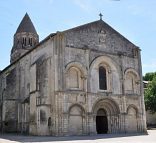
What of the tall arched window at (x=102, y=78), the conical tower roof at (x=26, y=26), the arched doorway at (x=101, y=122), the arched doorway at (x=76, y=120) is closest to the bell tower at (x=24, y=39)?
the conical tower roof at (x=26, y=26)

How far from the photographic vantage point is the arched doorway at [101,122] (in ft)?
97.3

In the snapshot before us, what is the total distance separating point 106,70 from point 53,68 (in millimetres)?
6533

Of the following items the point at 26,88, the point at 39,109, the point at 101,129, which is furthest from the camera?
the point at 26,88

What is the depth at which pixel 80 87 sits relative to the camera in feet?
91.2

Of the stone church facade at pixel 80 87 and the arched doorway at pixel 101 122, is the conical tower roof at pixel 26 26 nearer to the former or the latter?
the stone church facade at pixel 80 87

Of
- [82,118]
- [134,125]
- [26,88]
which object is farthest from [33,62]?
[134,125]

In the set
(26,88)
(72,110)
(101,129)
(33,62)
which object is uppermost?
(33,62)

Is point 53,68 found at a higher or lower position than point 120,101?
higher

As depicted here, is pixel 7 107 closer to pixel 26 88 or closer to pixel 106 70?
pixel 26 88

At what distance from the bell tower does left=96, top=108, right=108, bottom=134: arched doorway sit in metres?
22.0

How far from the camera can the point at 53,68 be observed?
26812 mm

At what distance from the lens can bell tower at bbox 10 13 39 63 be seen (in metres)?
48.0

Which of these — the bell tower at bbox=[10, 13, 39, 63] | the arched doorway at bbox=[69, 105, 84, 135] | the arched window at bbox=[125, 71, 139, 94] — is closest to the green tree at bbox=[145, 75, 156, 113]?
the arched window at bbox=[125, 71, 139, 94]

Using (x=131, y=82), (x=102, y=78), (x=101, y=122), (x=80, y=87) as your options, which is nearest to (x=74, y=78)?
(x=80, y=87)
